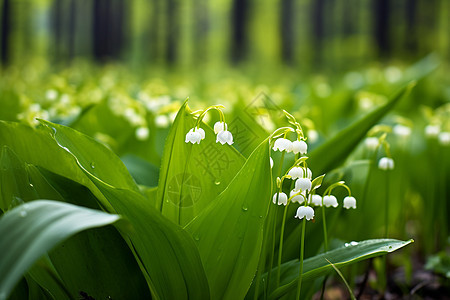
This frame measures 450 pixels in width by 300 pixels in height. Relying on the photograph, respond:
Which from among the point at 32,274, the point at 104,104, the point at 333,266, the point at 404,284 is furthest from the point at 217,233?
the point at 104,104

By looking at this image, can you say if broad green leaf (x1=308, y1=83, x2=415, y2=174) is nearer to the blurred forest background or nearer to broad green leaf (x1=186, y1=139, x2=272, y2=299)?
broad green leaf (x1=186, y1=139, x2=272, y2=299)

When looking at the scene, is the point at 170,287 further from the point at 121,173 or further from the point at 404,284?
the point at 404,284

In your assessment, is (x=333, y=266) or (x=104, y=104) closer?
(x=333, y=266)

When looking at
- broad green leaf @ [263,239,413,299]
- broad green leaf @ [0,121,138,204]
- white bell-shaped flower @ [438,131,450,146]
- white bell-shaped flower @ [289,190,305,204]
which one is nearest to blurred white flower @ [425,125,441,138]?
white bell-shaped flower @ [438,131,450,146]

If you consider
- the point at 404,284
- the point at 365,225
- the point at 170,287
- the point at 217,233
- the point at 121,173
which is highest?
the point at 121,173

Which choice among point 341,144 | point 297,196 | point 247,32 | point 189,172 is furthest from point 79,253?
point 247,32

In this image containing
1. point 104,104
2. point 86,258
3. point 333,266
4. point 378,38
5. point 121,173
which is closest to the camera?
point 333,266
